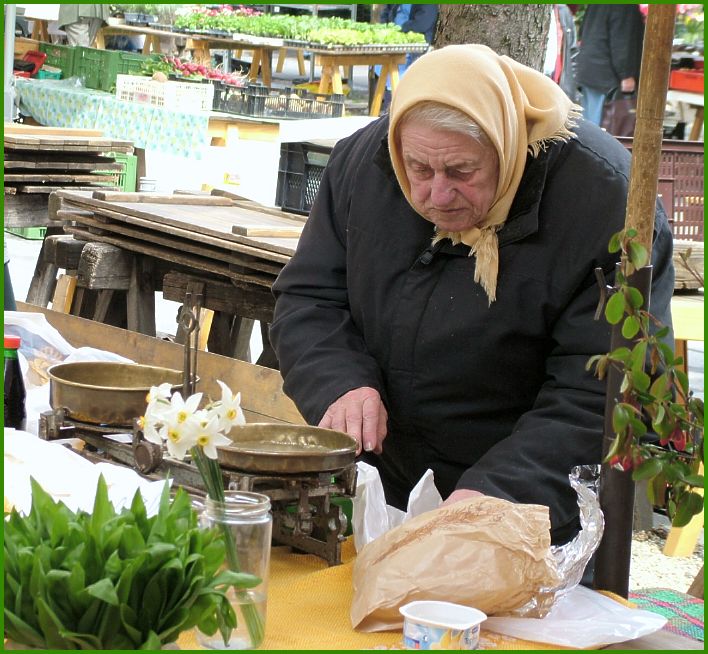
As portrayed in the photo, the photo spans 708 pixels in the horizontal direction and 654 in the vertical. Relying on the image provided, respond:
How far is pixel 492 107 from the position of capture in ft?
6.56

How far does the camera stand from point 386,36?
10617 mm

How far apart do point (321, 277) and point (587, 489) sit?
36.5 inches

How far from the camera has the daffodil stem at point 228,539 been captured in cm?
138

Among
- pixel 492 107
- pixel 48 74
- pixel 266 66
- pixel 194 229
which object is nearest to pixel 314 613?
pixel 492 107

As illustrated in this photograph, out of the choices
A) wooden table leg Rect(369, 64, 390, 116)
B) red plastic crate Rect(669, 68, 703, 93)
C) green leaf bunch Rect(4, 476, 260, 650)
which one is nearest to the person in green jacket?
wooden table leg Rect(369, 64, 390, 116)

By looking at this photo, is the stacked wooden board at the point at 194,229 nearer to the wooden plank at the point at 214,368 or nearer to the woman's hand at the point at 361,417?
the wooden plank at the point at 214,368

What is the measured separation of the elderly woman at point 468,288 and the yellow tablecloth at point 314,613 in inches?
12.7

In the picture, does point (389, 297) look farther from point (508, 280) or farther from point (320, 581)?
point (320, 581)

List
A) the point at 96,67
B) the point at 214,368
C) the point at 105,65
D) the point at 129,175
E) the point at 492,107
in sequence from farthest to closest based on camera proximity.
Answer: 1. the point at 96,67
2. the point at 105,65
3. the point at 129,175
4. the point at 214,368
5. the point at 492,107

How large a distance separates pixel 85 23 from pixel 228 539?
39.7 ft

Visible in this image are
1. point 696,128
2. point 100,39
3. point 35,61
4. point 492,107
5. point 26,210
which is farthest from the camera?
point 100,39

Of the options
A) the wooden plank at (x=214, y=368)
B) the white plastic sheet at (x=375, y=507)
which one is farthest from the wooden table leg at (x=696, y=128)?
the white plastic sheet at (x=375, y=507)

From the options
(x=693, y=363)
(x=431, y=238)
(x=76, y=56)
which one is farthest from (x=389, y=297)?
(x=76, y=56)

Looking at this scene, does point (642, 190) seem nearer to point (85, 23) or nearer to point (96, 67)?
point (96, 67)
